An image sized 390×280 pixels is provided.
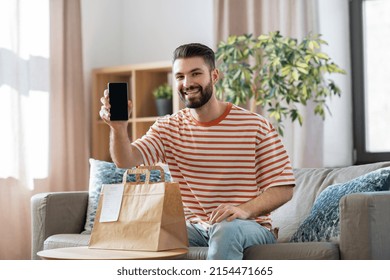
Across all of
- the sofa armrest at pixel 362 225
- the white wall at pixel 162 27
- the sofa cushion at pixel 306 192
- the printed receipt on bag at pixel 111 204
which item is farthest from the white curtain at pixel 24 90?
the sofa armrest at pixel 362 225

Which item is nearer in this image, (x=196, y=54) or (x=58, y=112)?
(x=196, y=54)

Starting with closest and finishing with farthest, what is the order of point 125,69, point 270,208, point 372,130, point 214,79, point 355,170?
point 270,208, point 214,79, point 355,170, point 372,130, point 125,69

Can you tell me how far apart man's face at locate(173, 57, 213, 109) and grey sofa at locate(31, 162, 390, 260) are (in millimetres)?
501

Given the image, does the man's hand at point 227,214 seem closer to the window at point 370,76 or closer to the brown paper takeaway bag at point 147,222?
the brown paper takeaway bag at point 147,222

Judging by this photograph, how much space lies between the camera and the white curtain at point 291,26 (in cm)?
461

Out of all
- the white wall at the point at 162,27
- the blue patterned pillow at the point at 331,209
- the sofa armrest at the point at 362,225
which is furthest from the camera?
the white wall at the point at 162,27

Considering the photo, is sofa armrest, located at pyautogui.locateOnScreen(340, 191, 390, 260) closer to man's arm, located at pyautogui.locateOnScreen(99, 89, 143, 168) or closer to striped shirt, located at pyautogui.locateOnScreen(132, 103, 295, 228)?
striped shirt, located at pyautogui.locateOnScreen(132, 103, 295, 228)

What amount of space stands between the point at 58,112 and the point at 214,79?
2356 mm

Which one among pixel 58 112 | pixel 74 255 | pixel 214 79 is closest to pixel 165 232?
pixel 74 255

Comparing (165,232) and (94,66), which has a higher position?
(94,66)

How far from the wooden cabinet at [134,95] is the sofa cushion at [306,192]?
1.94m

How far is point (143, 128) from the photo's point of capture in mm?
5051

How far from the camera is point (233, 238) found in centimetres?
228
